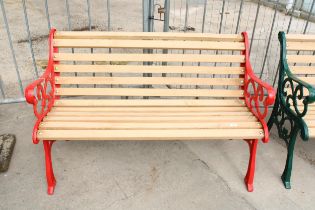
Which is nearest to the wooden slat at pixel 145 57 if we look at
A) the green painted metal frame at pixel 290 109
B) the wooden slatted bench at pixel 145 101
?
the wooden slatted bench at pixel 145 101

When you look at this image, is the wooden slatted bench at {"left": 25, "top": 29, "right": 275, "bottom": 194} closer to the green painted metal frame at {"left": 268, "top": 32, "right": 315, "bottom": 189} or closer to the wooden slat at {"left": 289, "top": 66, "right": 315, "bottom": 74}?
the green painted metal frame at {"left": 268, "top": 32, "right": 315, "bottom": 189}

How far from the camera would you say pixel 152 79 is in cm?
287

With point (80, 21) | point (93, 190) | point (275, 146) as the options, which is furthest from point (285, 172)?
point (80, 21)

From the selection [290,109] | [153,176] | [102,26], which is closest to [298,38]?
[290,109]

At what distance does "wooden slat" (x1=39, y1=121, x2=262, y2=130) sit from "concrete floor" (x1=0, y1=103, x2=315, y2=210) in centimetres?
56

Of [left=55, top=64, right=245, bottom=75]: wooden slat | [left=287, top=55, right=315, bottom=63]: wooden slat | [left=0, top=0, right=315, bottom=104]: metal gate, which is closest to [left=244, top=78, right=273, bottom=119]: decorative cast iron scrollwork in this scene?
[left=55, top=64, right=245, bottom=75]: wooden slat

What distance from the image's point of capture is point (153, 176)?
2.80 meters

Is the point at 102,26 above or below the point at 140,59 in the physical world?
below

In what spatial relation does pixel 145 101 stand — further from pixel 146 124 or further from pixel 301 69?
pixel 301 69

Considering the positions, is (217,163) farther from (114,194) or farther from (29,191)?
(29,191)

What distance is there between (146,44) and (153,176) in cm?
114

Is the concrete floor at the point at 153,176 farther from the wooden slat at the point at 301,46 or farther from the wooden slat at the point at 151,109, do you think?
the wooden slat at the point at 301,46

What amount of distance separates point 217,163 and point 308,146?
1.05 meters

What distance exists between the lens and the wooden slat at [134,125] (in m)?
2.39
